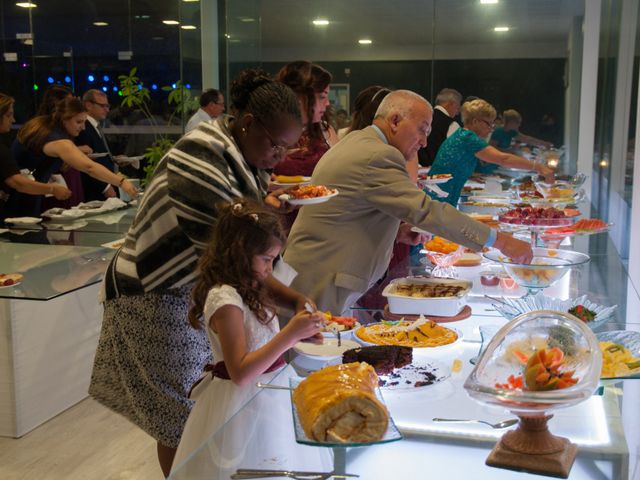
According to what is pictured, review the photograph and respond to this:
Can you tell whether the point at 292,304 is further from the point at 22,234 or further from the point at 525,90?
the point at 525,90

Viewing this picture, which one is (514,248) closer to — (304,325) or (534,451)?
(304,325)

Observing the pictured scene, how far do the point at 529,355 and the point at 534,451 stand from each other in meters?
0.18

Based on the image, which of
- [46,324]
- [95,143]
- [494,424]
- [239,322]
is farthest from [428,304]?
[95,143]

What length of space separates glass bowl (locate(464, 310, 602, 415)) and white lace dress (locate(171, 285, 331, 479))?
1.07 feet

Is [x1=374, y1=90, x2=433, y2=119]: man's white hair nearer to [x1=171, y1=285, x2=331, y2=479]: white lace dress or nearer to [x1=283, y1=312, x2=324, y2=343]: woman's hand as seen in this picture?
[x1=171, y1=285, x2=331, y2=479]: white lace dress

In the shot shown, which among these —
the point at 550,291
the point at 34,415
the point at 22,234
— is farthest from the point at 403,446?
the point at 22,234

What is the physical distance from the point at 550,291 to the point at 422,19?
602 cm

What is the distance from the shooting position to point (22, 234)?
15.0 ft

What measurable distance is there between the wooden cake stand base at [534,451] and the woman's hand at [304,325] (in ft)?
1.73

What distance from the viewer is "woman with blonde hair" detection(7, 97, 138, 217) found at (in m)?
5.06

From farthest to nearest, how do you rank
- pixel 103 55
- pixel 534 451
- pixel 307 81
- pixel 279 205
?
1. pixel 103 55
2. pixel 307 81
3. pixel 279 205
4. pixel 534 451

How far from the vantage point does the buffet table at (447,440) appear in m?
1.37

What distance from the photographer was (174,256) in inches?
83.6

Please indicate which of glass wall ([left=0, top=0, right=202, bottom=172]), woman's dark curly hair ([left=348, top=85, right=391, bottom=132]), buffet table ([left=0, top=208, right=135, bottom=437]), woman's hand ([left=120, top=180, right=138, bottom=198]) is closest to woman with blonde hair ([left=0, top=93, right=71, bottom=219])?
woman's hand ([left=120, top=180, right=138, bottom=198])
